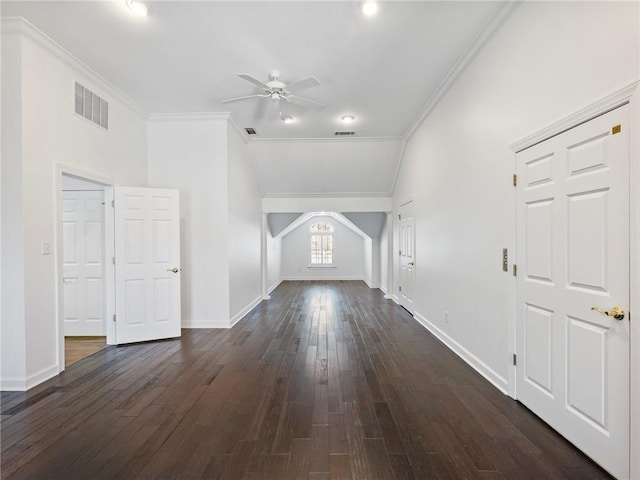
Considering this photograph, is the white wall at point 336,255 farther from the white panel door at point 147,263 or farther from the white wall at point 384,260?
the white panel door at point 147,263

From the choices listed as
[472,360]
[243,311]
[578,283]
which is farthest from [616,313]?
[243,311]

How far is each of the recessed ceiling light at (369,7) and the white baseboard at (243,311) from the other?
4162 millimetres

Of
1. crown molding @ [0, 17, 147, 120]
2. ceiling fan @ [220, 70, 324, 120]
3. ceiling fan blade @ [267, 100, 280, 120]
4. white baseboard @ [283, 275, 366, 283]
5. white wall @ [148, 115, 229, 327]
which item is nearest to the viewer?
crown molding @ [0, 17, 147, 120]

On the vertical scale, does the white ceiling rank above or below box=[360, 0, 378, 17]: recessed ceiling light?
above

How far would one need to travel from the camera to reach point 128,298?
3.85 metres

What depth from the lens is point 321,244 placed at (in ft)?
36.0

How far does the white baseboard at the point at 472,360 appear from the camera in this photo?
2549mm

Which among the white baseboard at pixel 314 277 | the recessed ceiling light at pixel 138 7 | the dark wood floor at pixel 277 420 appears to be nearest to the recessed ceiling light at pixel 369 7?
the recessed ceiling light at pixel 138 7

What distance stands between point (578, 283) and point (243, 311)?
464 centimetres

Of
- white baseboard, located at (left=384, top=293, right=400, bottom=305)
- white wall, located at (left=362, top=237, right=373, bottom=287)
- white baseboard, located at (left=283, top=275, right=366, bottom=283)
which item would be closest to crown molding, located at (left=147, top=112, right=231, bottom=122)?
white baseboard, located at (left=384, top=293, right=400, bottom=305)

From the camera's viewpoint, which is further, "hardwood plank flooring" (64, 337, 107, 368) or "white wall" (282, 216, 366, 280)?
"white wall" (282, 216, 366, 280)

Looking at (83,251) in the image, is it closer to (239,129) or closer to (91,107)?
(91,107)

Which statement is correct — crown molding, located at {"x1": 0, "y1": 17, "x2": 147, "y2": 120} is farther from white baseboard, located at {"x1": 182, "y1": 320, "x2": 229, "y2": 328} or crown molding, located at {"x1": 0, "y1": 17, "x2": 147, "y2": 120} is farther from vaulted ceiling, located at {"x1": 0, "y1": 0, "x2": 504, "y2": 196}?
white baseboard, located at {"x1": 182, "y1": 320, "x2": 229, "y2": 328}

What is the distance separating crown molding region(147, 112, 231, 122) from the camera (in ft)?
14.4
